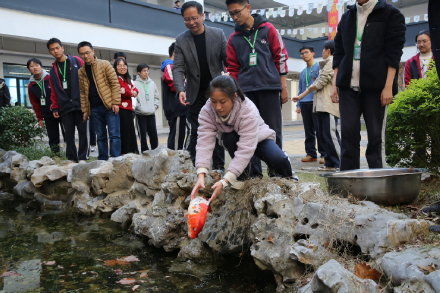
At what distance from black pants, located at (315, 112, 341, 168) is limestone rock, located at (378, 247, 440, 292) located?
424cm

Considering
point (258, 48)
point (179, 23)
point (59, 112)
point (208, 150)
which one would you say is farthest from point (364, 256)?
point (179, 23)

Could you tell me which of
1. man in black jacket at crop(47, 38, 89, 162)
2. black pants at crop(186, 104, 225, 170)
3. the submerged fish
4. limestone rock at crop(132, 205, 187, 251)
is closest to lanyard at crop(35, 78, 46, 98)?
man in black jacket at crop(47, 38, 89, 162)

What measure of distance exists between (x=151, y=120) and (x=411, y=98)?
520 cm

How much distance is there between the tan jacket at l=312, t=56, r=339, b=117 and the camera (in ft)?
21.2

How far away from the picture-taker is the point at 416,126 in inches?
169

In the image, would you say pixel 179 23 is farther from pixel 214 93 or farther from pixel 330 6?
pixel 214 93

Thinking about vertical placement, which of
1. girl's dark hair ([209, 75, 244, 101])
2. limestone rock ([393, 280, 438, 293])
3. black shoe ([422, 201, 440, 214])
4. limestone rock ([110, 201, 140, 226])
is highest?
girl's dark hair ([209, 75, 244, 101])

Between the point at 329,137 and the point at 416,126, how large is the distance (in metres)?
2.21

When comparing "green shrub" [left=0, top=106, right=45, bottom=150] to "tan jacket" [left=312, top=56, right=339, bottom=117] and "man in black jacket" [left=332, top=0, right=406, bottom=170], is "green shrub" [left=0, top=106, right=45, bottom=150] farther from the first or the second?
"man in black jacket" [left=332, top=0, right=406, bottom=170]

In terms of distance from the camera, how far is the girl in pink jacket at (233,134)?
3.53 m

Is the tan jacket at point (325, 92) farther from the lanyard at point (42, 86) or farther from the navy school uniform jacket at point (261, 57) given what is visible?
the lanyard at point (42, 86)

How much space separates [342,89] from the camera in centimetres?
425

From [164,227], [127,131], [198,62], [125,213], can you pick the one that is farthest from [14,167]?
[164,227]

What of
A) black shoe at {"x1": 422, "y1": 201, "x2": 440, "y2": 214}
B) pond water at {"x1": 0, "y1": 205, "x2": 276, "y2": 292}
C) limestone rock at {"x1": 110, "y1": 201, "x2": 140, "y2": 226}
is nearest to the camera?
pond water at {"x1": 0, "y1": 205, "x2": 276, "y2": 292}
